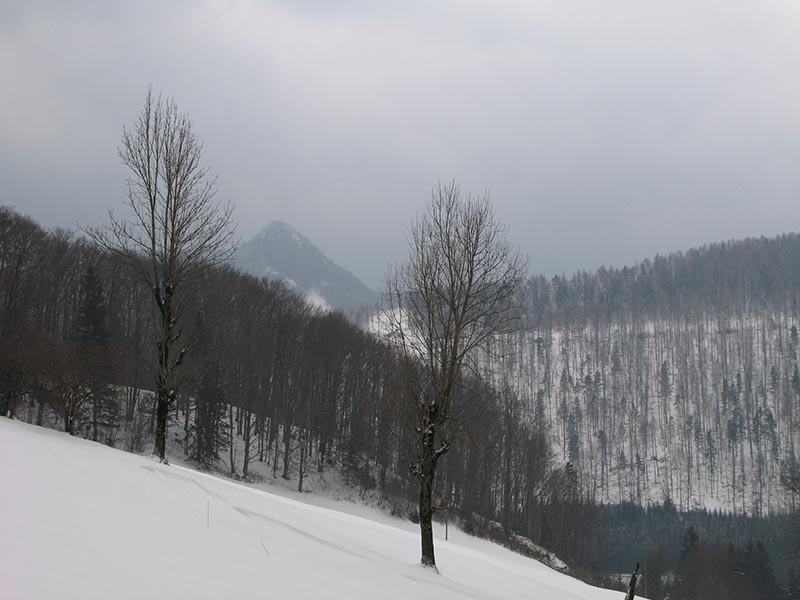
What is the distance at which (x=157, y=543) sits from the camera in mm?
6047

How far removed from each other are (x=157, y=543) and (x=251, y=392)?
45233 mm

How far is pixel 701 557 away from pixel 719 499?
45.2m

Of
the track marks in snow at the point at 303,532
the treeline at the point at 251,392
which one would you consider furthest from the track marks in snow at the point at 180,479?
the treeline at the point at 251,392

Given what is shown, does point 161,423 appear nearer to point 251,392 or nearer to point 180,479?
point 180,479

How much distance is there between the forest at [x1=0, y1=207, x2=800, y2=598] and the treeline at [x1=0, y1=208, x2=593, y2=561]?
186 millimetres

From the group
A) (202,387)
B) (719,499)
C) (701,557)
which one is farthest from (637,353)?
(202,387)

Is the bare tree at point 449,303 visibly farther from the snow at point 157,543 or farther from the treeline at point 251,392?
the treeline at point 251,392

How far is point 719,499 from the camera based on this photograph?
96.9m

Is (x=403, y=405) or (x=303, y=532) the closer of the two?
(x=303, y=532)

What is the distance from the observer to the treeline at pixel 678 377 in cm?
10281

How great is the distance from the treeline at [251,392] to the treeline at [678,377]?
99.7 feet

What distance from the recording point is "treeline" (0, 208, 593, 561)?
3919 cm

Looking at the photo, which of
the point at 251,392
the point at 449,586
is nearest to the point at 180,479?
the point at 449,586

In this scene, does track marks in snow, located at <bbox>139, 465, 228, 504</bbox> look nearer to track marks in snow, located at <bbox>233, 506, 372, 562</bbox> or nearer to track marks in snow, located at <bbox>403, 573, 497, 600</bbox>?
track marks in snow, located at <bbox>233, 506, 372, 562</bbox>
